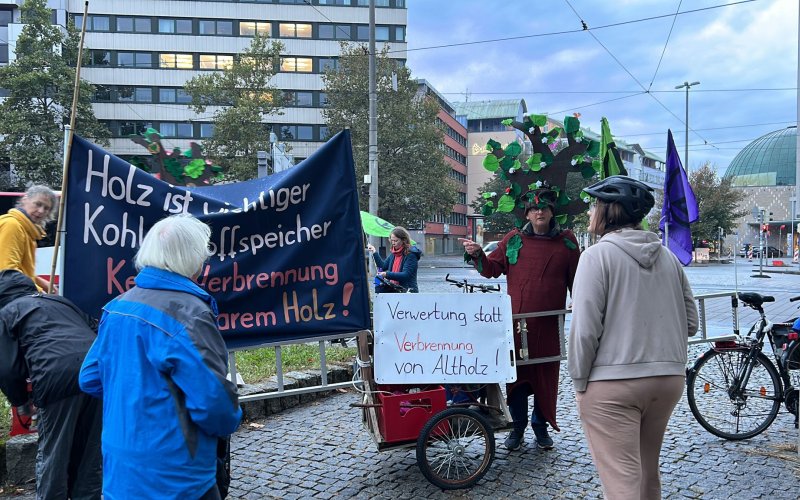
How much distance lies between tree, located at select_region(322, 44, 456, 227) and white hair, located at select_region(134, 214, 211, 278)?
32.2 m

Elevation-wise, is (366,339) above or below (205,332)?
below

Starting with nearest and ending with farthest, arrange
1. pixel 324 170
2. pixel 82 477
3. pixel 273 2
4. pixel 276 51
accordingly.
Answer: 1. pixel 82 477
2. pixel 324 170
3. pixel 276 51
4. pixel 273 2

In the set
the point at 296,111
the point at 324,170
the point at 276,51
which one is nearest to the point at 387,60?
the point at 276,51

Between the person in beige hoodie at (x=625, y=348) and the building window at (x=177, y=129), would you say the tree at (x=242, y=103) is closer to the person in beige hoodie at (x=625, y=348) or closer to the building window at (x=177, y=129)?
the building window at (x=177, y=129)

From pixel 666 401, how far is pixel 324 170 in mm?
2436

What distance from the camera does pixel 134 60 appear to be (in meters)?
48.4

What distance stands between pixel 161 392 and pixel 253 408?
3609mm

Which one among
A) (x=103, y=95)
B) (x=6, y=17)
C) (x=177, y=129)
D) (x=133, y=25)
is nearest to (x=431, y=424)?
(x=177, y=129)

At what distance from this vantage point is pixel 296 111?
167 ft

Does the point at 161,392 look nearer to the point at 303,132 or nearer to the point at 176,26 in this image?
the point at 303,132

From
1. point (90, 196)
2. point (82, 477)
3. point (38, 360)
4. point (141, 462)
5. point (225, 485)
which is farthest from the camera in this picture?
point (90, 196)

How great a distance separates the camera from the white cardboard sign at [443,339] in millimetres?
4133

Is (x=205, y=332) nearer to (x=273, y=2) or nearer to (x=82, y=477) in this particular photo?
(x=82, y=477)

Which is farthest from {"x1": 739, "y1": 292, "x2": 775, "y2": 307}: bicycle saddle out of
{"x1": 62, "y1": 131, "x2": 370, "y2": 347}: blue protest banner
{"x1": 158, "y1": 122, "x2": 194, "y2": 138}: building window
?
{"x1": 158, "y1": 122, "x2": 194, "y2": 138}: building window
